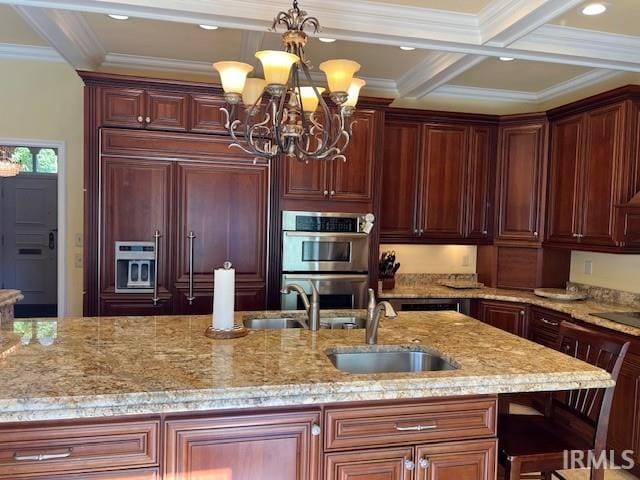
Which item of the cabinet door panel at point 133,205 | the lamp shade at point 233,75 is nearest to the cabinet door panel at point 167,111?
the cabinet door panel at point 133,205

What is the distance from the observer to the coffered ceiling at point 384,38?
2697 millimetres

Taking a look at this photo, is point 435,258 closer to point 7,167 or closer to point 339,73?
point 339,73

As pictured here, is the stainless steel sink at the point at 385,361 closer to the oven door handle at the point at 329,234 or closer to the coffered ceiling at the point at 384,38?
the oven door handle at the point at 329,234

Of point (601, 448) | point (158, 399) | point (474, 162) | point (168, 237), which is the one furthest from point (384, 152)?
point (158, 399)

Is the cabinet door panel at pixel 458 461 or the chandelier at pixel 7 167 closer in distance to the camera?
the cabinet door panel at pixel 458 461

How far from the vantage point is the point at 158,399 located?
1471 mm

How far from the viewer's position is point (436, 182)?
4.39 m

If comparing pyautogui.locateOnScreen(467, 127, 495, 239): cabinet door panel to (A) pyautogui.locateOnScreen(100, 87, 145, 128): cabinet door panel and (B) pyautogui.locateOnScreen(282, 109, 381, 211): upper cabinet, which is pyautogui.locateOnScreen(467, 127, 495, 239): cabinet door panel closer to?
(B) pyautogui.locateOnScreen(282, 109, 381, 211): upper cabinet

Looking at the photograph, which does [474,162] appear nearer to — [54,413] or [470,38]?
A: [470,38]

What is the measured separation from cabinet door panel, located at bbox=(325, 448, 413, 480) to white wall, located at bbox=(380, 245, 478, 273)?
120 inches

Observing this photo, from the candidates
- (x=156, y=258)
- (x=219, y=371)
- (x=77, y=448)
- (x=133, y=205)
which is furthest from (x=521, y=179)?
(x=77, y=448)

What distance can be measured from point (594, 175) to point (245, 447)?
339 cm

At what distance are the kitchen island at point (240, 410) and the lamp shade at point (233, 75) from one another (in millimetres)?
1119

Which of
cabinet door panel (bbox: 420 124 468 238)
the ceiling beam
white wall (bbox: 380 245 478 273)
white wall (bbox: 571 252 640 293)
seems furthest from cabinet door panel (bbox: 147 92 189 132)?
white wall (bbox: 571 252 640 293)
